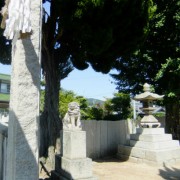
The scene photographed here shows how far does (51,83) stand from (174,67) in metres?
5.80

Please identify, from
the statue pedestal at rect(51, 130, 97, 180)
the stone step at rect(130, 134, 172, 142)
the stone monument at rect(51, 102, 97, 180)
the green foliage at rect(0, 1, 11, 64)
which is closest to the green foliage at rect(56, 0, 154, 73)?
the green foliage at rect(0, 1, 11, 64)

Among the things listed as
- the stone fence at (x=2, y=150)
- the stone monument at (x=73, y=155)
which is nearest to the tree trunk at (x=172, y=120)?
the stone monument at (x=73, y=155)

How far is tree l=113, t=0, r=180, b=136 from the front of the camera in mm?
11828

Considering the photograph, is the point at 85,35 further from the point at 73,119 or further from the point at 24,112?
the point at 24,112

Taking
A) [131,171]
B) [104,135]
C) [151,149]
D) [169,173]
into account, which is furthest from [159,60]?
[131,171]

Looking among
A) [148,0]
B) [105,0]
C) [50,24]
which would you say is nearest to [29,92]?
[105,0]

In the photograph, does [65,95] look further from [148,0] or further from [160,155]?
[148,0]

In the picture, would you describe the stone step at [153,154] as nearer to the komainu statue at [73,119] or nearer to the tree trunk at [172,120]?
the tree trunk at [172,120]

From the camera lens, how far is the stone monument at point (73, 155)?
20.9 ft

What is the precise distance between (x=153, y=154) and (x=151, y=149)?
33cm

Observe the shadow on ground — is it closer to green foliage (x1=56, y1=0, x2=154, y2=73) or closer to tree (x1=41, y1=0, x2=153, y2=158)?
tree (x1=41, y1=0, x2=153, y2=158)

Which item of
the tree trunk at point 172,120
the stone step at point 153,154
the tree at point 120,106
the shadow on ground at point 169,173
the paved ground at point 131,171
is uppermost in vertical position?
the tree at point 120,106

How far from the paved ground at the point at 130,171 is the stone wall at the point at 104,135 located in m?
1.09

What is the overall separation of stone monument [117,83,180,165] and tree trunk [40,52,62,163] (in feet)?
11.7
